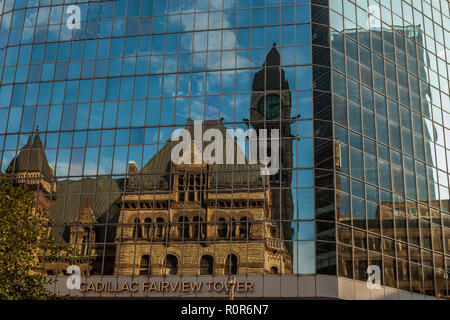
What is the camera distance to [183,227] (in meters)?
45.7

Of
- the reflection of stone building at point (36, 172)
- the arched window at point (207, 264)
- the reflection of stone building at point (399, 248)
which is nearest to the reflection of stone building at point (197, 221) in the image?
the arched window at point (207, 264)

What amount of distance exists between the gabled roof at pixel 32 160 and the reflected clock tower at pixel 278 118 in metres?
17.2

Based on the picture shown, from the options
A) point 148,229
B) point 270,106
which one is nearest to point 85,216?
point 148,229

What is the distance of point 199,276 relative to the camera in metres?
44.2

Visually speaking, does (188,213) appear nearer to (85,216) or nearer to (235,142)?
(235,142)

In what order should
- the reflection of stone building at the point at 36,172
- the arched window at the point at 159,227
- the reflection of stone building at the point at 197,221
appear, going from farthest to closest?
the reflection of stone building at the point at 36,172 < the arched window at the point at 159,227 < the reflection of stone building at the point at 197,221

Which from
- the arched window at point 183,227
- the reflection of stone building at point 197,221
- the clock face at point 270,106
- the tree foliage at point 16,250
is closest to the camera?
the tree foliage at point 16,250

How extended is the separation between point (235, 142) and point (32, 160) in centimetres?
1714

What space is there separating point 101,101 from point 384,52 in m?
24.1

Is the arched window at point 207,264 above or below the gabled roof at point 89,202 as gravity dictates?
below

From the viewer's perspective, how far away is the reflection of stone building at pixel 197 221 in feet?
144

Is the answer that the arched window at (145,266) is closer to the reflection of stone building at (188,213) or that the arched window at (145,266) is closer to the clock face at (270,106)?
the reflection of stone building at (188,213)
